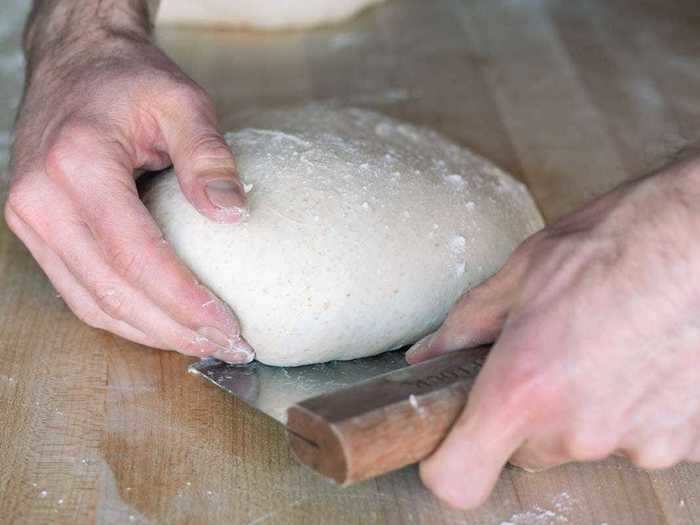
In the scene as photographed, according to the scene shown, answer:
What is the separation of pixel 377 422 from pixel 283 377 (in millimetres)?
355

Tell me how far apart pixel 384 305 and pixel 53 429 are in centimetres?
44

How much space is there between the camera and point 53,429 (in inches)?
50.3

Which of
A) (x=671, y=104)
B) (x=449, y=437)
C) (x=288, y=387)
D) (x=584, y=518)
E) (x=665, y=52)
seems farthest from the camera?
(x=665, y=52)

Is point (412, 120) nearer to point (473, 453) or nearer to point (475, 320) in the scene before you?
point (475, 320)

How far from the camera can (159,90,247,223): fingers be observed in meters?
1.28

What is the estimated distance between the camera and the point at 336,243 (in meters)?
1.35

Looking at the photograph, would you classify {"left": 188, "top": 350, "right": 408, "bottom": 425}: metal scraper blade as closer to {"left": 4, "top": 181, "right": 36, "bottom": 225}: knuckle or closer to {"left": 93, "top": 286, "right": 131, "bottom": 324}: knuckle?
{"left": 93, "top": 286, "right": 131, "bottom": 324}: knuckle

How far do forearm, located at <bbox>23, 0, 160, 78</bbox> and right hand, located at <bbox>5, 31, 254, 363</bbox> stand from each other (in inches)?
4.6

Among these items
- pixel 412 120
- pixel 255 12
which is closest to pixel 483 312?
pixel 412 120

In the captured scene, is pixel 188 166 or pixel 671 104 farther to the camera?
pixel 671 104

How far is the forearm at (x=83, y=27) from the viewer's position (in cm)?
155

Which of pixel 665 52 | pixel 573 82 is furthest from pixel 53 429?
pixel 665 52

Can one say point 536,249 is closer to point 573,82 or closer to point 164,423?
point 164,423

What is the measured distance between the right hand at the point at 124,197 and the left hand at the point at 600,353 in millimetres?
387
